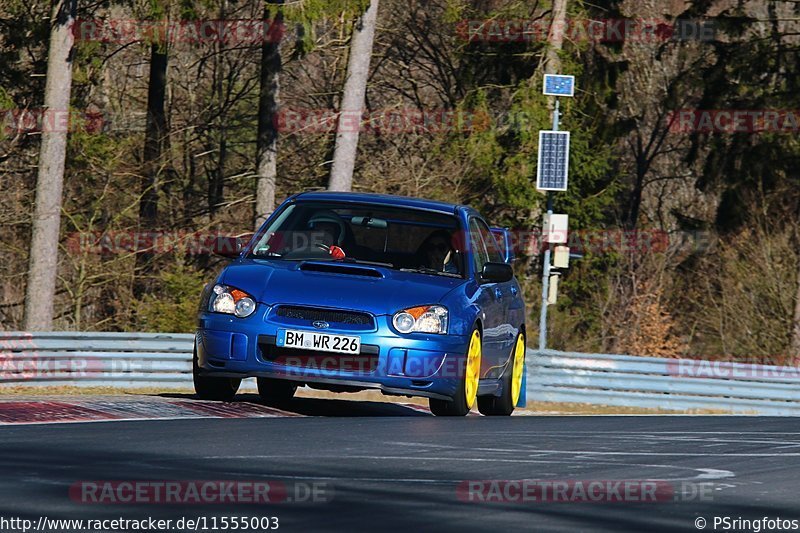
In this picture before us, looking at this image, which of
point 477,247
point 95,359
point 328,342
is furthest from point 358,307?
point 95,359

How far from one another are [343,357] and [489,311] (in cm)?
167

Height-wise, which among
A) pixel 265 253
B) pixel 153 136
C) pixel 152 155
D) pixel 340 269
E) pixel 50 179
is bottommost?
pixel 340 269

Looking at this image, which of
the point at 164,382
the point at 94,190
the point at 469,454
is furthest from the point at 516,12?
the point at 469,454

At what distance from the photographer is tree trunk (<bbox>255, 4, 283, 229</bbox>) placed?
94.6 feet

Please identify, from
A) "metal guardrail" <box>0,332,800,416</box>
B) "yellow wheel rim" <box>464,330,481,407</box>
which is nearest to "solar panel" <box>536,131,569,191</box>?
"metal guardrail" <box>0,332,800,416</box>

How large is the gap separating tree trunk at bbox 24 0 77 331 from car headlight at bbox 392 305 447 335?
1381 cm

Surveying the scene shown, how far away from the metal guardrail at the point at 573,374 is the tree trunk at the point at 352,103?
5.85 meters

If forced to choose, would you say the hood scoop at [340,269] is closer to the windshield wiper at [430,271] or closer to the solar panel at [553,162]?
the windshield wiper at [430,271]

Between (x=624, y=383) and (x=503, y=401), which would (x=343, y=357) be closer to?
(x=503, y=401)

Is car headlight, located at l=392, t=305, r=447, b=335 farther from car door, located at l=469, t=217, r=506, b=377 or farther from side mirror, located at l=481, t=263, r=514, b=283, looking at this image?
side mirror, located at l=481, t=263, r=514, b=283

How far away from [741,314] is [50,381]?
19.5 metres

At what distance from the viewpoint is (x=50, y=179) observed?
24.0 m

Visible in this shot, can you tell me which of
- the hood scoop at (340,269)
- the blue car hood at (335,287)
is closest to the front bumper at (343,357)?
→ the blue car hood at (335,287)

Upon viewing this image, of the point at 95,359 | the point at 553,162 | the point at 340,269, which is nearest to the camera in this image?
the point at 340,269
